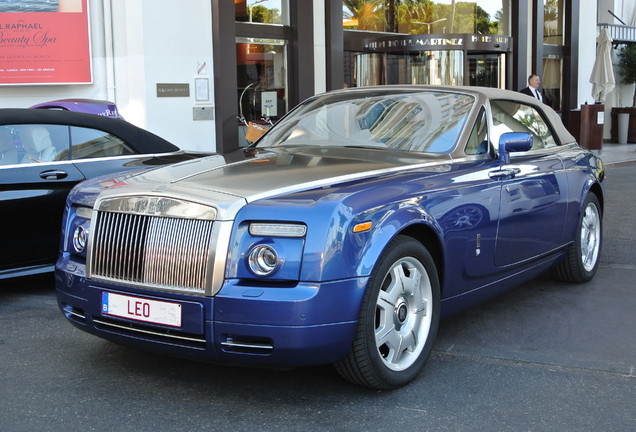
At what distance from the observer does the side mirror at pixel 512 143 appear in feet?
15.1

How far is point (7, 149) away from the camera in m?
5.50

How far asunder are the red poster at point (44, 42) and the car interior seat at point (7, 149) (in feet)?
22.2

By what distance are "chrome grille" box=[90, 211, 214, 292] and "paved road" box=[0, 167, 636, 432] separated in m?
0.60

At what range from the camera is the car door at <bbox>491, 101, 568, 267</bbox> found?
4512 mm

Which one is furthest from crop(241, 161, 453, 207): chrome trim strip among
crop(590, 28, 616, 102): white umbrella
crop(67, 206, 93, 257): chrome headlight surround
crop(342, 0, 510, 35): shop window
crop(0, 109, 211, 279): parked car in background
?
crop(590, 28, 616, 102): white umbrella

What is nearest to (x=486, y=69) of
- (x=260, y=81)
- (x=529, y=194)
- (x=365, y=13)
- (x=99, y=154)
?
(x=365, y=13)

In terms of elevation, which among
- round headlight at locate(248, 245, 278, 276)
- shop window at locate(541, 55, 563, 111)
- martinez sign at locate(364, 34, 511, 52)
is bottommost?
round headlight at locate(248, 245, 278, 276)

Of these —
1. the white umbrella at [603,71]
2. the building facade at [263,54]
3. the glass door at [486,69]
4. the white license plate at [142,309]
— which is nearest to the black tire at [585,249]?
the white license plate at [142,309]

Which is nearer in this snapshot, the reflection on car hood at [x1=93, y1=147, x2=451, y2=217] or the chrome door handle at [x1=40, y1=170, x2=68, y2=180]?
the reflection on car hood at [x1=93, y1=147, x2=451, y2=217]

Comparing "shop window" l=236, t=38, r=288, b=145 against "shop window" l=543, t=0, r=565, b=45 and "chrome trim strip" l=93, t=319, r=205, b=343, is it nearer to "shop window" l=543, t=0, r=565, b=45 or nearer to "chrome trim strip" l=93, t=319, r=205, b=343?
"shop window" l=543, t=0, r=565, b=45

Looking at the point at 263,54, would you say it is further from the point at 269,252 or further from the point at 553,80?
the point at 269,252

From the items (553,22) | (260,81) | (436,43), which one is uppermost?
(553,22)

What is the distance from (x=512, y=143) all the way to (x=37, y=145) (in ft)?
11.3

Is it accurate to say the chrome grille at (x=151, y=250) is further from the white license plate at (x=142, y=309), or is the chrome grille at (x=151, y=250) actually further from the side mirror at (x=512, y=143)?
the side mirror at (x=512, y=143)
